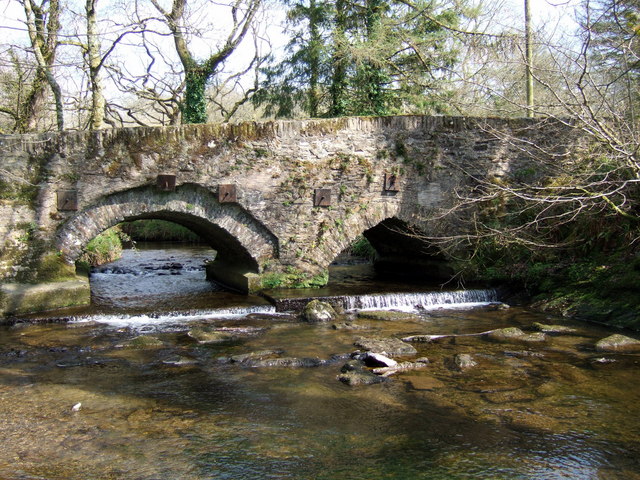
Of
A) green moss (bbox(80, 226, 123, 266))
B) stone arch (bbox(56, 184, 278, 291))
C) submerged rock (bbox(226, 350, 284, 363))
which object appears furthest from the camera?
green moss (bbox(80, 226, 123, 266))

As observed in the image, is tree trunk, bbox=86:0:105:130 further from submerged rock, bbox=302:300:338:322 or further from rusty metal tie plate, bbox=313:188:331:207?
submerged rock, bbox=302:300:338:322

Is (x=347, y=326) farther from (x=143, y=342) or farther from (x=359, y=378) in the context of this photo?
(x=143, y=342)

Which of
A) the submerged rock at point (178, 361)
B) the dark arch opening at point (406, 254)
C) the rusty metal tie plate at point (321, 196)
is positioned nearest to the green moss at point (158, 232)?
the dark arch opening at point (406, 254)

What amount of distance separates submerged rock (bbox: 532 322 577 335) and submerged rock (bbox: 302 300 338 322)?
3.23 meters

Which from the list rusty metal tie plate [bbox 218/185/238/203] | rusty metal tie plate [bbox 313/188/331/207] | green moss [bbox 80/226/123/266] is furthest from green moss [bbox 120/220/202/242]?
rusty metal tie plate [bbox 218/185/238/203]

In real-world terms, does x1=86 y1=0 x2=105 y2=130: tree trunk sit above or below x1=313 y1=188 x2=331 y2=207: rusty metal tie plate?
above

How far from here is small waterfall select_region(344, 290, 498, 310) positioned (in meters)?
10.8

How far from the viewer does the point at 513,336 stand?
27.9 ft

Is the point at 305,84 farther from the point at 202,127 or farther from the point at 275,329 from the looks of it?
the point at 275,329

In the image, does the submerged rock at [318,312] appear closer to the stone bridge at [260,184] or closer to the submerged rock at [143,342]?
the stone bridge at [260,184]

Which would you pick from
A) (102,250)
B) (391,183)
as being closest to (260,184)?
(391,183)

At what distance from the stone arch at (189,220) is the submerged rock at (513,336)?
4.58m

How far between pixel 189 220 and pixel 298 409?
6.78 metres

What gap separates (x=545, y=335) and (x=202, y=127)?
6.70 meters
